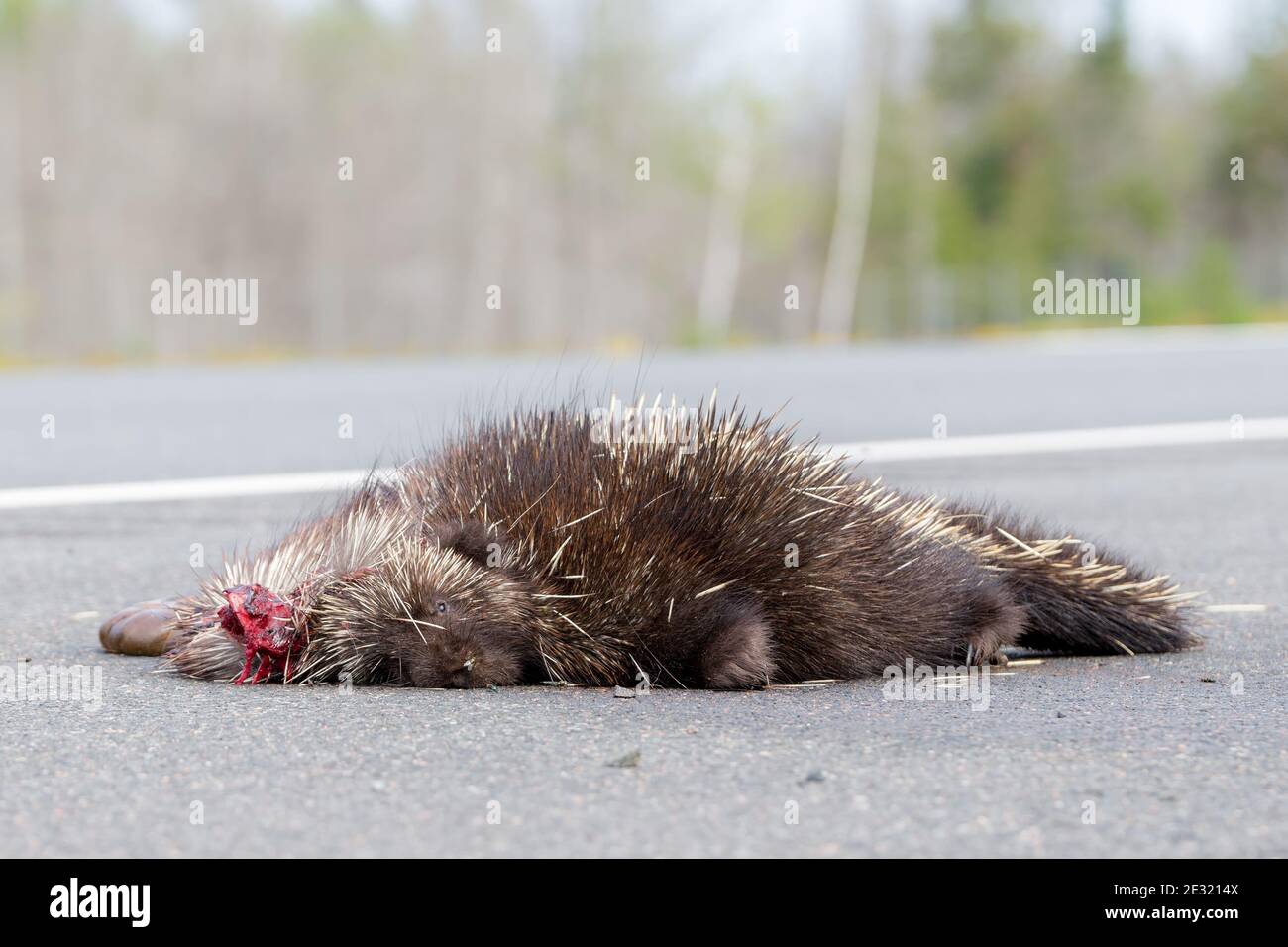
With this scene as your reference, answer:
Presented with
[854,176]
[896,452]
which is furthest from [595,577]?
[854,176]

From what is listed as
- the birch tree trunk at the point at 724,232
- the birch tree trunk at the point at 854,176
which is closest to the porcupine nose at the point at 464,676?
the birch tree trunk at the point at 724,232

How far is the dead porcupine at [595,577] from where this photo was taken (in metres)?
4.30

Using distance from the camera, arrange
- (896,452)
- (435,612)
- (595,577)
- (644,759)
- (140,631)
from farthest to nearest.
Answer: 1. (896,452)
2. (140,631)
3. (595,577)
4. (435,612)
5. (644,759)

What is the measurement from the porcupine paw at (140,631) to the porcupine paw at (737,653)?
185cm

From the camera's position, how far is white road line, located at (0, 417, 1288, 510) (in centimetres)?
927

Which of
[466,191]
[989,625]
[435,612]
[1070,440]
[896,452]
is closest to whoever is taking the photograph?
[435,612]

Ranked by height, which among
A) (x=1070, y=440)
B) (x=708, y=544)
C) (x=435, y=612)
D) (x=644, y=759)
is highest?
(x=1070, y=440)

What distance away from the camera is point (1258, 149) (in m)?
61.4

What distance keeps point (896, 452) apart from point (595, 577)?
6.73 metres

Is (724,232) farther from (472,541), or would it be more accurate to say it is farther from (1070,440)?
(472,541)

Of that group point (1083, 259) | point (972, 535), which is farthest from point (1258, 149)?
point (972, 535)

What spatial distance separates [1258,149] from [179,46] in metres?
41.4

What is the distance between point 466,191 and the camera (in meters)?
48.7
